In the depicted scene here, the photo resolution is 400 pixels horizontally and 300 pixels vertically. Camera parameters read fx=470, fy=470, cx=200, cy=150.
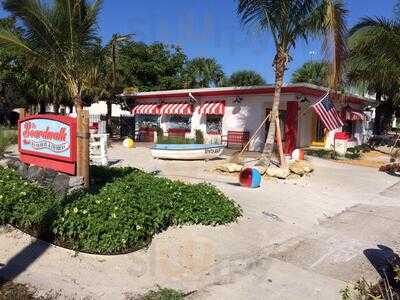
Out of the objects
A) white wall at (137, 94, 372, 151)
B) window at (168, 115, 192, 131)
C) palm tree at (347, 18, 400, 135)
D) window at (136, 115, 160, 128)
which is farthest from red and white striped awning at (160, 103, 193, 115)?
palm tree at (347, 18, 400, 135)

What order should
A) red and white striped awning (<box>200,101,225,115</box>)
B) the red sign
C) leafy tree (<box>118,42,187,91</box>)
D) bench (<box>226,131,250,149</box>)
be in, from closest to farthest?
the red sign → bench (<box>226,131,250,149</box>) → red and white striped awning (<box>200,101,225,115</box>) → leafy tree (<box>118,42,187,91</box>)

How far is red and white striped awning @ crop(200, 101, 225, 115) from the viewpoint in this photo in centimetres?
2239

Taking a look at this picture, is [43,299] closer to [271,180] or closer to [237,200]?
[237,200]

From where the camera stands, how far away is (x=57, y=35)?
12742mm

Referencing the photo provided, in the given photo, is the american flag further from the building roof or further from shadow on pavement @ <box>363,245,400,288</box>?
shadow on pavement @ <box>363,245,400,288</box>

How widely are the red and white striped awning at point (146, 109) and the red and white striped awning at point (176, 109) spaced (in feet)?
1.60

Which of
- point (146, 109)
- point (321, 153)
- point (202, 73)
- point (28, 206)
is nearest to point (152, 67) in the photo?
point (202, 73)

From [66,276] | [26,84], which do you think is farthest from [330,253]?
[26,84]

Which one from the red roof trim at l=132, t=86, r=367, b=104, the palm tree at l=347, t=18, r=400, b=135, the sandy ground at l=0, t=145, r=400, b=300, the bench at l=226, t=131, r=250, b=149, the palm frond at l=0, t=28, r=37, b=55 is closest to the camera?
the sandy ground at l=0, t=145, r=400, b=300

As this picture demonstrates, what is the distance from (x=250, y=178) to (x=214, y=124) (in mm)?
12734

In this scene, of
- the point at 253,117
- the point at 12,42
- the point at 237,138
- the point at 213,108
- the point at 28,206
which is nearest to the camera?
the point at 28,206

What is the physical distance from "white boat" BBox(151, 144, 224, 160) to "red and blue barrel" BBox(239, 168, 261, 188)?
496 centimetres

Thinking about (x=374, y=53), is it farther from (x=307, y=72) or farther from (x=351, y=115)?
(x=307, y=72)

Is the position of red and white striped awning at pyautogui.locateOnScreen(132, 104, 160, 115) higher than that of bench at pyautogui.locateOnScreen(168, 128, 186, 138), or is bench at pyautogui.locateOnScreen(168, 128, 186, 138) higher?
red and white striped awning at pyautogui.locateOnScreen(132, 104, 160, 115)
